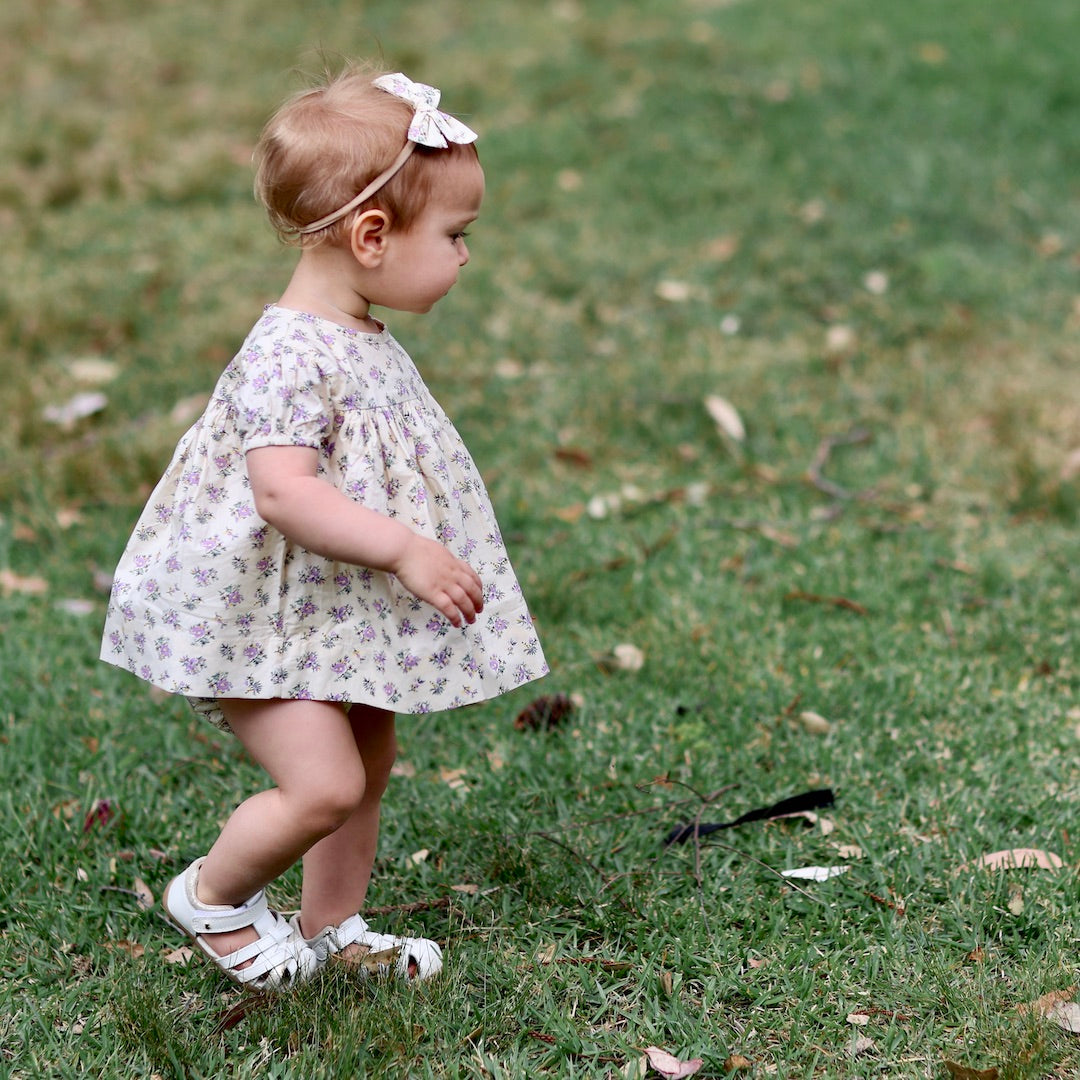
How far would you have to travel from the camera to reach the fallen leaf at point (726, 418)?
423 centimetres

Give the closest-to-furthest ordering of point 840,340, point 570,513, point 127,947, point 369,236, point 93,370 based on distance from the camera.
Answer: point 369,236
point 127,947
point 570,513
point 93,370
point 840,340

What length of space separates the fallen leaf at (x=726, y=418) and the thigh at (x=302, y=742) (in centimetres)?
249

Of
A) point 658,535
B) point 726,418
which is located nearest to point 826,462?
point 726,418

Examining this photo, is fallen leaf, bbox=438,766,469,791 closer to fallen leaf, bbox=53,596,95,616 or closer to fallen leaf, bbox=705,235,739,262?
fallen leaf, bbox=53,596,95,616

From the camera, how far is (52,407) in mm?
4391

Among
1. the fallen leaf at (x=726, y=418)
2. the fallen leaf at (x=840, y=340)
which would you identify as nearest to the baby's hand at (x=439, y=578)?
the fallen leaf at (x=726, y=418)

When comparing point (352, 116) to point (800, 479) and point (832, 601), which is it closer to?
point (832, 601)

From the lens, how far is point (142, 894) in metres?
2.38

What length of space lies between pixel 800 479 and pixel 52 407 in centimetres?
243

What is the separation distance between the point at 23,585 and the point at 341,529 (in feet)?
6.80

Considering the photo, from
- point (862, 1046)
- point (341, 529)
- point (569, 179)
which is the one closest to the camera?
point (341, 529)

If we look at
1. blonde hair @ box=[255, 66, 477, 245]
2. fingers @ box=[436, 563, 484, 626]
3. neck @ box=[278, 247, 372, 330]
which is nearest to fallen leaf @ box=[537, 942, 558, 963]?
fingers @ box=[436, 563, 484, 626]

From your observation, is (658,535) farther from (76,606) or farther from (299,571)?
(299,571)

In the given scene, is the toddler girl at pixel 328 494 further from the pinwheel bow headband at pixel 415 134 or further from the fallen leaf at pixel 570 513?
the fallen leaf at pixel 570 513
